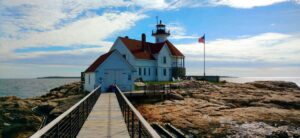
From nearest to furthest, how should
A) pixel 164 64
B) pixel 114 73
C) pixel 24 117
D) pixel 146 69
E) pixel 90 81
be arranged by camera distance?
1. pixel 24 117
2. pixel 114 73
3. pixel 90 81
4. pixel 146 69
5. pixel 164 64

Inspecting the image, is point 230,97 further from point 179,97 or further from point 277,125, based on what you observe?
point 277,125

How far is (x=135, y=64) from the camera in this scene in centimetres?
4556

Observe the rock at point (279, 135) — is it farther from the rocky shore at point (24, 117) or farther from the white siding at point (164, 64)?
the white siding at point (164, 64)

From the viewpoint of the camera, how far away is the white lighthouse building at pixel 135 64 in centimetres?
3291

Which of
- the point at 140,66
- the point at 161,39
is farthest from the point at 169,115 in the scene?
the point at 161,39

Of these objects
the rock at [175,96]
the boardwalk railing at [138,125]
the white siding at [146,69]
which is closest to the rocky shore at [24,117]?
the boardwalk railing at [138,125]

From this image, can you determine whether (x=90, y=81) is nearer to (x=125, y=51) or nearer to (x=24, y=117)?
(x=125, y=51)

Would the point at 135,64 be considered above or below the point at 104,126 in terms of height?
above

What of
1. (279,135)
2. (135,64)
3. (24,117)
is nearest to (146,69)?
(135,64)

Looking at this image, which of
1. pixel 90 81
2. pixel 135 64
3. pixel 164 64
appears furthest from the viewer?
pixel 164 64

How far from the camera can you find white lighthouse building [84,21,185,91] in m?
32.9

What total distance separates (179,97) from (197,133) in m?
12.5

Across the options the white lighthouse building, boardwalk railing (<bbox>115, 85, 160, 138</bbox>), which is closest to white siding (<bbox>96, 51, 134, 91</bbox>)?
the white lighthouse building

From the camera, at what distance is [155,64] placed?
4972 cm
